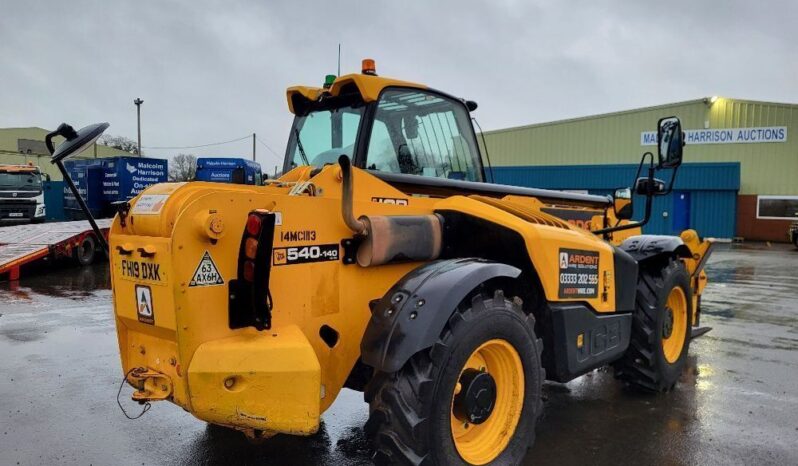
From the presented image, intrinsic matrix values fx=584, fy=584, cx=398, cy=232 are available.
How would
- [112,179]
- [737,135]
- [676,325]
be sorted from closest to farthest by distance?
[676,325] < [112,179] < [737,135]

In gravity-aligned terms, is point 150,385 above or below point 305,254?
below

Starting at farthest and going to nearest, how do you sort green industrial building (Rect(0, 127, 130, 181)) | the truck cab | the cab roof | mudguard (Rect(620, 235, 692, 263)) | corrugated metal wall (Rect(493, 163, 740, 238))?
green industrial building (Rect(0, 127, 130, 181)) < corrugated metal wall (Rect(493, 163, 740, 238)) < the truck cab < mudguard (Rect(620, 235, 692, 263)) < the cab roof

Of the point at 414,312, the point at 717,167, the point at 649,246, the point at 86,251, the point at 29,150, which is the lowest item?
the point at 86,251

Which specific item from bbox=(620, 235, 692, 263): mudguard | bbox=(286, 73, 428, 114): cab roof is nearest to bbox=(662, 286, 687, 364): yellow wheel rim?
bbox=(620, 235, 692, 263): mudguard

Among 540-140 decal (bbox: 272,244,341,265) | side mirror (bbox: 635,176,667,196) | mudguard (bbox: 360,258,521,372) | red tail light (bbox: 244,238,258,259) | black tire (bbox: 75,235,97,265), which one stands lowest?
black tire (bbox: 75,235,97,265)

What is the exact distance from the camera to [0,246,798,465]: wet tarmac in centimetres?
380

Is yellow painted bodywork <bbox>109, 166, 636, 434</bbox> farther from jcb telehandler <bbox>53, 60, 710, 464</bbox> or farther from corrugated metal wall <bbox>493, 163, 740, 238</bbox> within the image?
corrugated metal wall <bbox>493, 163, 740, 238</bbox>

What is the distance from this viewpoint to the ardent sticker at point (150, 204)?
2791mm

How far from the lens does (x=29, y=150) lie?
52.2 m

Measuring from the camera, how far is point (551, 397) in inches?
195

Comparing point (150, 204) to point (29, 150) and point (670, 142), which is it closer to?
point (670, 142)

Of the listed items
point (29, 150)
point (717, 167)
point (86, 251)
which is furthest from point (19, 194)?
point (29, 150)

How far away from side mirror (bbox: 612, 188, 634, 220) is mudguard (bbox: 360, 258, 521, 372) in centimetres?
307

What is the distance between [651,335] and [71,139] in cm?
431
